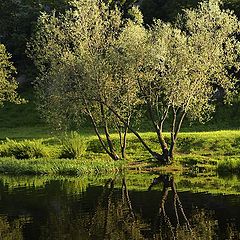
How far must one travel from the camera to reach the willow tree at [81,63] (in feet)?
132

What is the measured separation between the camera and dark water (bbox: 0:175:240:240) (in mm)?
Answer: 22906

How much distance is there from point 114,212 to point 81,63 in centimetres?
1591

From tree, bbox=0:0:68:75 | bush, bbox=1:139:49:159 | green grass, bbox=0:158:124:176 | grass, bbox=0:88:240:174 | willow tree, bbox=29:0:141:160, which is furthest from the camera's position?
tree, bbox=0:0:68:75

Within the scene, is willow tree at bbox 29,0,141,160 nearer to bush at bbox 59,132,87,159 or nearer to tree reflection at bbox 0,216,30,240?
bush at bbox 59,132,87,159

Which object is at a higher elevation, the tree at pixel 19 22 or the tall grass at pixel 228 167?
the tree at pixel 19 22

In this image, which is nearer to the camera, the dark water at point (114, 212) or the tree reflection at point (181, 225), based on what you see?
the tree reflection at point (181, 225)

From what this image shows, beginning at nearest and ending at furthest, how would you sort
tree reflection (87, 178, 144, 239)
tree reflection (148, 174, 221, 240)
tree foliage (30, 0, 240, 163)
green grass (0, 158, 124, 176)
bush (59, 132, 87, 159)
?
tree reflection (148, 174, 221, 240) < tree reflection (87, 178, 144, 239) < tree foliage (30, 0, 240, 163) < green grass (0, 158, 124, 176) < bush (59, 132, 87, 159)

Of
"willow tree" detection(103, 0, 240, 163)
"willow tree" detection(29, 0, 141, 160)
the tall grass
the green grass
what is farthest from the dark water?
"willow tree" detection(29, 0, 141, 160)

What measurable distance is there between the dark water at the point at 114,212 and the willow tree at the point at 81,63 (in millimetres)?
8162

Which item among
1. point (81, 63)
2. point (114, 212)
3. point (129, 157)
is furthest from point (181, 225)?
point (129, 157)

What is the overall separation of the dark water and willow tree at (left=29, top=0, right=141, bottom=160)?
816 cm

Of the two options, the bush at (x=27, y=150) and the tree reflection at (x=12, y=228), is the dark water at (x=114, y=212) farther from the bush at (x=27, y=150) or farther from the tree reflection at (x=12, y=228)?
the bush at (x=27, y=150)

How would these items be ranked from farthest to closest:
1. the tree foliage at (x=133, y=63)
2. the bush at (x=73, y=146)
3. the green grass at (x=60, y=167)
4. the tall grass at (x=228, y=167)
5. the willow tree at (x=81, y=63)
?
1. the bush at (x=73, y=146)
2. the willow tree at (x=81, y=63)
3. the green grass at (x=60, y=167)
4. the tall grass at (x=228, y=167)
5. the tree foliage at (x=133, y=63)

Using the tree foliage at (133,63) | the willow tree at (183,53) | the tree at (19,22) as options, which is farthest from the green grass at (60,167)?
the tree at (19,22)
